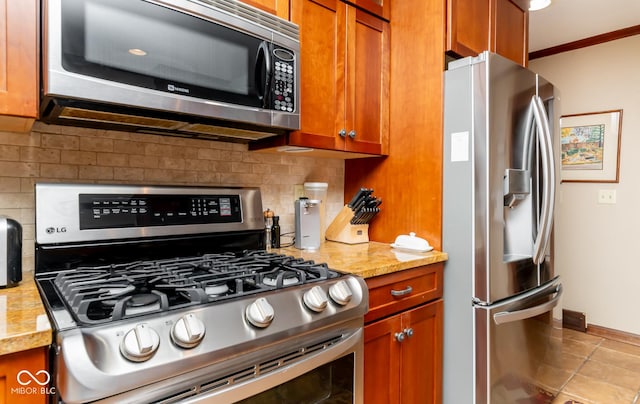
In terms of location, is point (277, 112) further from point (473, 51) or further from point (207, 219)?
point (473, 51)

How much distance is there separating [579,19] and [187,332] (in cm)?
340

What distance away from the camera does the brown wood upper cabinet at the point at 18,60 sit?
0.93m

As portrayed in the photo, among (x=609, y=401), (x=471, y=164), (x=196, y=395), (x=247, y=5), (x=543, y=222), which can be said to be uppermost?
(x=247, y=5)

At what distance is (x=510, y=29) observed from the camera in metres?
2.16

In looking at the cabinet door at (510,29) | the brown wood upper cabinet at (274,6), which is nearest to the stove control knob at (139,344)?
the brown wood upper cabinet at (274,6)

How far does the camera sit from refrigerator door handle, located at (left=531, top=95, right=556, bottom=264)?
5.68 ft

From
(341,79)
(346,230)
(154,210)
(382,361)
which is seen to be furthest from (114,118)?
(382,361)

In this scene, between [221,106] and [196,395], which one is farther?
[221,106]

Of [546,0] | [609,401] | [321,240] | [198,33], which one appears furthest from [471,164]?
[609,401]

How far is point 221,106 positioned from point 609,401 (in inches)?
105

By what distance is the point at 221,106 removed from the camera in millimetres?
1247

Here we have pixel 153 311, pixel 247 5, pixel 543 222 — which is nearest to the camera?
pixel 153 311

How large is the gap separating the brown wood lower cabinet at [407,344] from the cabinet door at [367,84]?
684 mm

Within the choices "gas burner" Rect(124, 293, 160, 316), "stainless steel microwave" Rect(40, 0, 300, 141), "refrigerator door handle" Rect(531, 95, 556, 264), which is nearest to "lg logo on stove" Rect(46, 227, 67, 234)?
"stainless steel microwave" Rect(40, 0, 300, 141)
